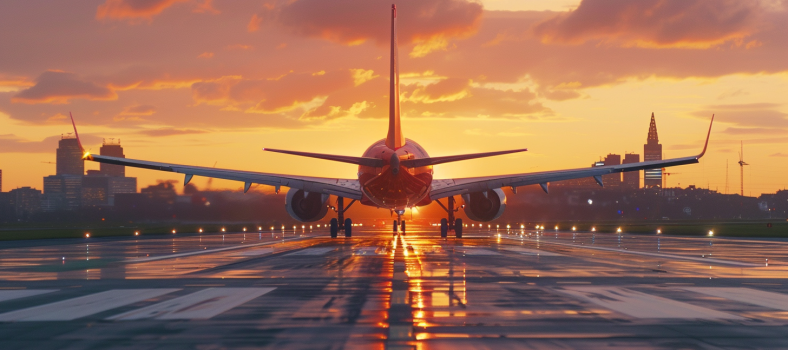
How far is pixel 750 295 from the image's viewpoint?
14.6m

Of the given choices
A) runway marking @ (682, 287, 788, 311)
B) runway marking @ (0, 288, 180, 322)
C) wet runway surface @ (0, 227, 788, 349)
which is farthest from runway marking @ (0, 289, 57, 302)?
runway marking @ (682, 287, 788, 311)

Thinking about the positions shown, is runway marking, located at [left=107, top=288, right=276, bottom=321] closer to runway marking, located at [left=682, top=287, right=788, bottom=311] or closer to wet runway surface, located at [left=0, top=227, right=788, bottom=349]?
wet runway surface, located at [left=0, top=227, right=788, bottom=349]

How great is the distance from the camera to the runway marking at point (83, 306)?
11.6 m

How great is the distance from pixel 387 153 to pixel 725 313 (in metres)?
24.6

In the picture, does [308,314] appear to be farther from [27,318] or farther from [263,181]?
[263,181]

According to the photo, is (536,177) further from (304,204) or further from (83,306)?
(83,306)

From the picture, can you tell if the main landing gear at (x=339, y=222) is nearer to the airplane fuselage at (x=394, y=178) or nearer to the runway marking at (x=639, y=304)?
the airplane fuselage at (x=394, y=178)

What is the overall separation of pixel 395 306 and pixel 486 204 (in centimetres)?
3440

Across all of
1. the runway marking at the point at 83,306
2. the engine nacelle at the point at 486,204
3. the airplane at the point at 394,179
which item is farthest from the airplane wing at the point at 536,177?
the runway marking at the point at 83,306

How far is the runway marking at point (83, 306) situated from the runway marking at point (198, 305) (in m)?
0.77

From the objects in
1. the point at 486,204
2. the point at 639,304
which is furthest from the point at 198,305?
the point at 486,204

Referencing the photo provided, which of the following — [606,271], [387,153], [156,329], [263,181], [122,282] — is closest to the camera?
[156,329]

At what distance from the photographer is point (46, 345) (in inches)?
355

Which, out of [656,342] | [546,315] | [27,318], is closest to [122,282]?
[27,318]
